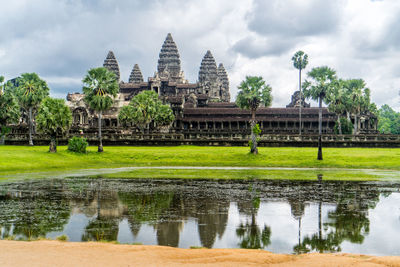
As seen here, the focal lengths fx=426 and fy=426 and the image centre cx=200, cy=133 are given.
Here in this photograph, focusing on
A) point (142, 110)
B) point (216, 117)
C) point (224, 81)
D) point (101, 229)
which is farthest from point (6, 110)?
point (224, 81)

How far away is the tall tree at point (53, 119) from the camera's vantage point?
49.9 metres

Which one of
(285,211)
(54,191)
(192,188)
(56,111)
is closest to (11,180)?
(54,191)

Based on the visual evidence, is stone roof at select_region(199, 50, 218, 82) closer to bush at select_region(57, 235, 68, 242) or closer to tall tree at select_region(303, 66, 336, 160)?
tall tree at select_region(303, 66, 336, 160)

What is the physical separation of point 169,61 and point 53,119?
10163cm

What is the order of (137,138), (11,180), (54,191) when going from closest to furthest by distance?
(54,191)
(11,180)
(137,138)

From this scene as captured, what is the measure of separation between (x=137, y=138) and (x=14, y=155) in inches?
983

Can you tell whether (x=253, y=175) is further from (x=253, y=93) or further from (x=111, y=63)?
(x=111, y=63)

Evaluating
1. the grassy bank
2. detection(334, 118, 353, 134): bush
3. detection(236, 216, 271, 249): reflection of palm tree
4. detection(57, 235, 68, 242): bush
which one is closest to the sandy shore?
detection(57, 235, 68, 242): bush

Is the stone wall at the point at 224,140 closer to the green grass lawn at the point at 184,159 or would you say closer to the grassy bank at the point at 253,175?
the green grass lawn at the point at 184,159

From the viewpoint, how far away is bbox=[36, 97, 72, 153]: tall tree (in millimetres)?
49906

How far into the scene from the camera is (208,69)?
158750 millimetres

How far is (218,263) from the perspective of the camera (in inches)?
372

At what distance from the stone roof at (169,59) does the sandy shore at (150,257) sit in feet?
456

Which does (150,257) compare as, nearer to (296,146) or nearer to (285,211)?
(285,211)
